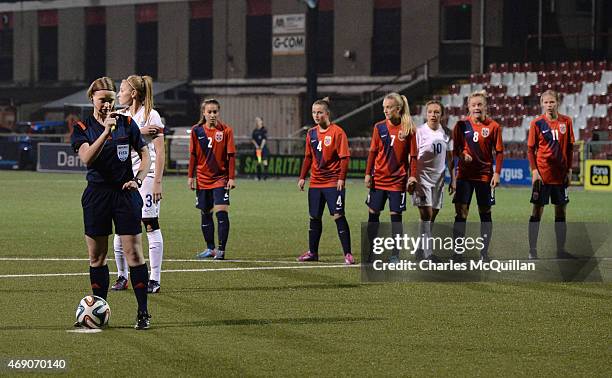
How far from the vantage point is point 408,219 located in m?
23.6

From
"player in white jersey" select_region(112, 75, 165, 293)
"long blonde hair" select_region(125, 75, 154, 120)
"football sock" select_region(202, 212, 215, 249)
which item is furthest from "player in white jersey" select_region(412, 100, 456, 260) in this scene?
"long blonde hair" select_region(125, 75, 154, 120)

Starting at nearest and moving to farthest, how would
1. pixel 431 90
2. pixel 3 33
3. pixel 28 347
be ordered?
pixel 28 347 → pixel 431 90 → pixel 3 33

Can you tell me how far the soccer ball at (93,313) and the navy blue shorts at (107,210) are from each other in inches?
21.1

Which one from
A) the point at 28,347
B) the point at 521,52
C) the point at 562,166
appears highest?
the point at 521,52

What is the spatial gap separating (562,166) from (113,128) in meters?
7.84

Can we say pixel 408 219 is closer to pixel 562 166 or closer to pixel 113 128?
pixel 562 166

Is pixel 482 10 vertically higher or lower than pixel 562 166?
higher

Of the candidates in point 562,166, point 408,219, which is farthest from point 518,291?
point 408,219

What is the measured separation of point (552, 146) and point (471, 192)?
3.81 feet

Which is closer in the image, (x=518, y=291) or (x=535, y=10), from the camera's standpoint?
(x=518, y=291)

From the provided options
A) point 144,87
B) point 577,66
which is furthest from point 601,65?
point 144,87

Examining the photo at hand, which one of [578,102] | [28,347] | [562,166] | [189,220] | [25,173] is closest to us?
[28,347]

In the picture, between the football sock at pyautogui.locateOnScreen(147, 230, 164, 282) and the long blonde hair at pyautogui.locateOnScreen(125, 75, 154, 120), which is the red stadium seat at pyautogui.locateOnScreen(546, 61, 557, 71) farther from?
the long blonde hair at pyautogui.locateOnScreen(125, 75, 154, 120)

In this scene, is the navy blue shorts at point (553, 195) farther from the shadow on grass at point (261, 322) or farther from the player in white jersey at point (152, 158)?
the shadow on grass at point (261, 322)
